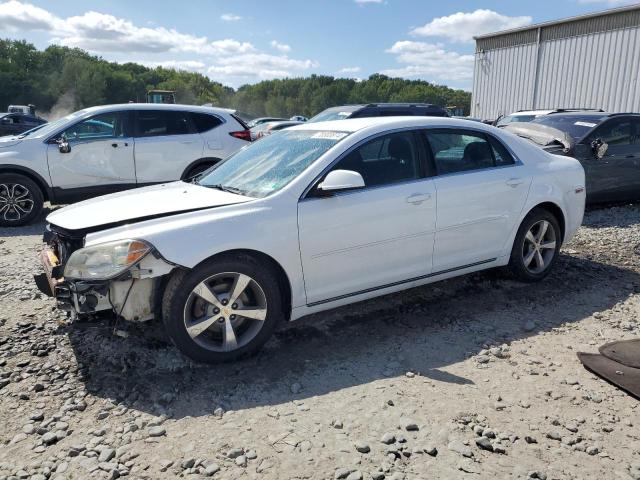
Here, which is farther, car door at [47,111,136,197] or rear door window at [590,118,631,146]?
rear door window at [590,118,631,146]

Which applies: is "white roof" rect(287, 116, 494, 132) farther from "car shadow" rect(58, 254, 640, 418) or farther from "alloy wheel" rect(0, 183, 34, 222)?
"alloy wheel" rect(0, 183, 34, 222)

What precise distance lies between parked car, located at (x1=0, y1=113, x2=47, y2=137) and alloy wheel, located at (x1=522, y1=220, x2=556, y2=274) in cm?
2375

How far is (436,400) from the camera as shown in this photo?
3131mm

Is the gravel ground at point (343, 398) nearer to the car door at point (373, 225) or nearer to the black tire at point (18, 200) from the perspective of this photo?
the car door at point (373, 225)

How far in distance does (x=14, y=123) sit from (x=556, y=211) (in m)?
24.9

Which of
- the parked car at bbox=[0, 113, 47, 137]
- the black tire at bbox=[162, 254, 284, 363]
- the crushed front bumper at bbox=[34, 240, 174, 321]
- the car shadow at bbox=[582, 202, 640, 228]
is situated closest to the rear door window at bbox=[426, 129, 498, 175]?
the black tire at bbox=[162, 254, 284, 363]

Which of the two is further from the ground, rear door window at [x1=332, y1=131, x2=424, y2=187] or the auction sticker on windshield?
the auction sticker on windshield

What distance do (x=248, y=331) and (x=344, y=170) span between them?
129cm

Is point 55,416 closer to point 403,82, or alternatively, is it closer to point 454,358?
point 454,358

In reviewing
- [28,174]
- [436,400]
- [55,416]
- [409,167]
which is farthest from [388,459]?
[28,174]

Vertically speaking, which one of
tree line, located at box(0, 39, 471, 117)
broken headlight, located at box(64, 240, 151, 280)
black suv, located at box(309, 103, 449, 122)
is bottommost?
broken headlight, located at box(64, 240, 151, 280)

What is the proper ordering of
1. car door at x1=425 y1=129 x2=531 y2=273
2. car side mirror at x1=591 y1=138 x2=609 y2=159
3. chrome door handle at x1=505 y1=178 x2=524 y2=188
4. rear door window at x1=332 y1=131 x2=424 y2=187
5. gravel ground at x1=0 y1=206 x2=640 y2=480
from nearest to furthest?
gravel ground at x1=0 y1=206 x2=640 y2=480 < rear door window at x1=332 y1=131 x2=424 y2=187 < car door at x1=425 y1=129 x2=531 y2=273 < chrome door handle at x1=505 y1=178 x2=524 y2=188 < car side mirror at x1=591 y1=138 x2=609 y2=159

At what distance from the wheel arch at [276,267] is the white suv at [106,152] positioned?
5.43 meters

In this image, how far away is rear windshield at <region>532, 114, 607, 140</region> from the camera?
822 cm
